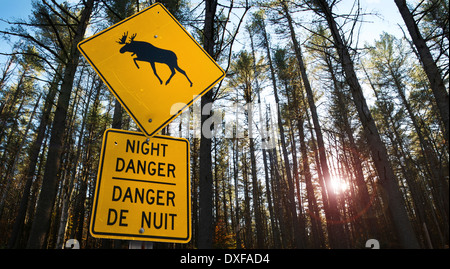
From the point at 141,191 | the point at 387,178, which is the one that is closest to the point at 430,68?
the point at 387,178

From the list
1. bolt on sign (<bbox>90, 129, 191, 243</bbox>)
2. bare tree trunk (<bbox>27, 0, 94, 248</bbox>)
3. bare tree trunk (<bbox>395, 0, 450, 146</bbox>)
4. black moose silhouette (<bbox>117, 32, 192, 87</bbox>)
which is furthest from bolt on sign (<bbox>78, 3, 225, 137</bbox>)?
bare tree trunk (<bbox>27, 0, 94, 248</bbox>)

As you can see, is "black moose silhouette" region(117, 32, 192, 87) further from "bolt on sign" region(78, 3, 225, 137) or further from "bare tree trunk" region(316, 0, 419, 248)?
"bare tree trunk" region(316, 0, 419, 248)

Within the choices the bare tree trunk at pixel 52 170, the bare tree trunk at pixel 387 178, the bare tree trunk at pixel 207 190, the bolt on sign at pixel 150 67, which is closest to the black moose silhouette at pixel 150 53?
the bolt on sign at pixel 150 67

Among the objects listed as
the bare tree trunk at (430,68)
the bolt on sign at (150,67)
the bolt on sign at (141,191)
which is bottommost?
the bolt on sign at (141,191)

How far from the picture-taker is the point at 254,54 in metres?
18.6

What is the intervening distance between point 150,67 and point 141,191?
76cm

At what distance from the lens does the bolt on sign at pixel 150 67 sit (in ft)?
4.65

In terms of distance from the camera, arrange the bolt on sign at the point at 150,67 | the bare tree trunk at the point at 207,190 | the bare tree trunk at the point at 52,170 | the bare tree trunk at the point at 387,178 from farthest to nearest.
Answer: the bare tree trunk at the point at 52,170
the bare tree trunk at the point at 387,178
the bare tree trunk at the point at 207,190
the bolt on sign at the point at 150,67

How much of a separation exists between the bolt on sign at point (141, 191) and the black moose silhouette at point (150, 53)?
45cm

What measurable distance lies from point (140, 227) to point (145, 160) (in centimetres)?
35

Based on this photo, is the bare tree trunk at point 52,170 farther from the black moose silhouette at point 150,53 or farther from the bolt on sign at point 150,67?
the black moose silhouette at point 150,53

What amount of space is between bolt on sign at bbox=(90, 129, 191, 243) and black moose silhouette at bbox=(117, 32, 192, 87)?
45 cm
